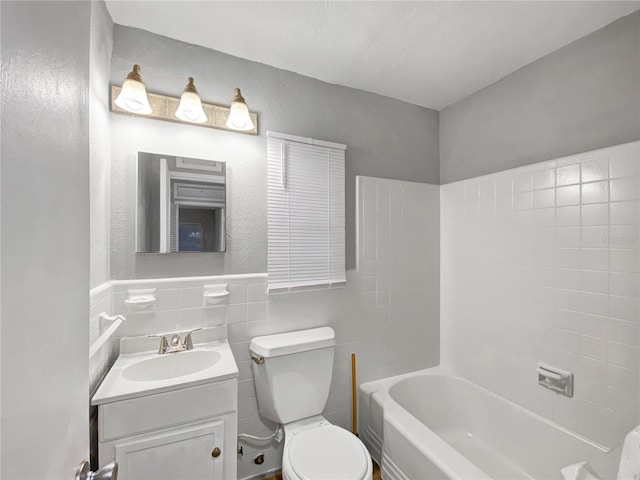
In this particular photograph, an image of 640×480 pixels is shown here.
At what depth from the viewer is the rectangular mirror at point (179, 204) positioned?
146 centimetres

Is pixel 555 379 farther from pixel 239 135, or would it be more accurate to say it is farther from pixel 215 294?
pixel 239 135

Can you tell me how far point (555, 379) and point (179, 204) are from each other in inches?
88.7

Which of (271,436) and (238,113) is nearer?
(238,113)

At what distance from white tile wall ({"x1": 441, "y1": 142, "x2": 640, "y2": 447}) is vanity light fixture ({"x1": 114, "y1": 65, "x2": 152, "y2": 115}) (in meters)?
2.09

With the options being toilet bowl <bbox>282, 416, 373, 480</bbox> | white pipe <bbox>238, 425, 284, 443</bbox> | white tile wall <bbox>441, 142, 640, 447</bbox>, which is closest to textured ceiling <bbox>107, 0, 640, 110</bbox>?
white tile wall <bbox>441, 142, 640, 447</bbox>

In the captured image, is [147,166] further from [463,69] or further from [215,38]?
[463,69]

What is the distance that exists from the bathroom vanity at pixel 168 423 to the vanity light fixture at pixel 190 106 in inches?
47.9

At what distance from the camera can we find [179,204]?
1.53 meters

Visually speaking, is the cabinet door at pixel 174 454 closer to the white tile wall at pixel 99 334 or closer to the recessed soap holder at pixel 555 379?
the white tile wall at pixel 99 334

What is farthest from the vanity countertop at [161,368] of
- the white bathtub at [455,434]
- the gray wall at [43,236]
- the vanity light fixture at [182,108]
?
the vanity light fixture at [182,108]

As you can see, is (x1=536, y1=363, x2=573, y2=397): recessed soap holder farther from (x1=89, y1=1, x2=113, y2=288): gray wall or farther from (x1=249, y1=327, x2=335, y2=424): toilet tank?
(x1=89, y1=1, x2=113, y2=288): gray wall

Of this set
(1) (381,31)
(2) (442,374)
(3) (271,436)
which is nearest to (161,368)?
(3) (271,436)

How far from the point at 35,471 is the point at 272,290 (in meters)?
1.37

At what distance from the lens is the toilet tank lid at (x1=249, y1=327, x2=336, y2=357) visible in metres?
1.56
